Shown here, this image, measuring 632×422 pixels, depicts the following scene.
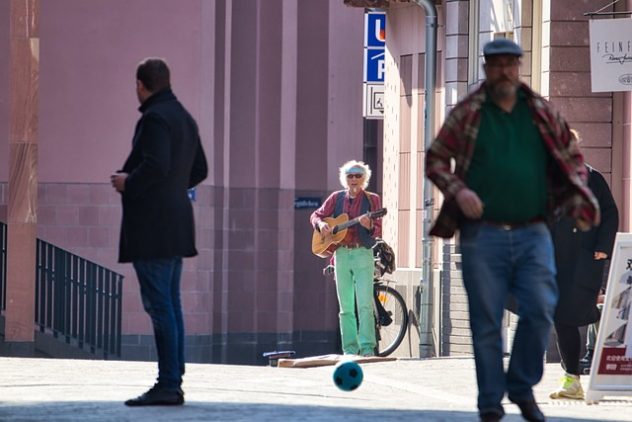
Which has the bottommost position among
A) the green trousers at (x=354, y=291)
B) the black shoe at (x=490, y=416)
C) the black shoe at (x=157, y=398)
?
the black shoe at (x=157, y=398)

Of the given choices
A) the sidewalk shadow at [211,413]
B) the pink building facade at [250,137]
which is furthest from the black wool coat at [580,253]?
the pink building facade at [250,137]

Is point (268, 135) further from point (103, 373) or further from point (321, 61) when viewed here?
point (103, 373)

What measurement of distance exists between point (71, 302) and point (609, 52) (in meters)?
9.00

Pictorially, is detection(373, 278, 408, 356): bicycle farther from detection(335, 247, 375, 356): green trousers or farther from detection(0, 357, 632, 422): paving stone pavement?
detection(0, 357, 632, 422): paving stone pavement

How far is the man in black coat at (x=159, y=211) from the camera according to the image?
1093 centimetres

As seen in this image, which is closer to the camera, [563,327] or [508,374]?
[508,374]

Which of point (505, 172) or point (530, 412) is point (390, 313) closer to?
point (530, 412)

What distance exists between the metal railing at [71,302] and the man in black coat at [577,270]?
11454mm

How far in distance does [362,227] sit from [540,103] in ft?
28.6

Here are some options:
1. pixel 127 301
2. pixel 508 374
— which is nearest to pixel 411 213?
pixel 127 301

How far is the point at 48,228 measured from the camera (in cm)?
2670

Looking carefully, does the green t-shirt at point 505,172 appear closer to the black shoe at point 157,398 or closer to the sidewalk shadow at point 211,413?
the sidewalk shadow at point 211,413

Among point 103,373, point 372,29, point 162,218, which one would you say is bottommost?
point 103,373

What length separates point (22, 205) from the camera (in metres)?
22.2
